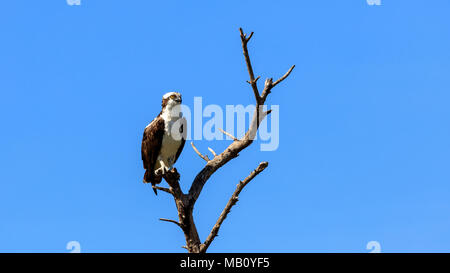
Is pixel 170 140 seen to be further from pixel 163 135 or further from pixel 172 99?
pixel 172 99

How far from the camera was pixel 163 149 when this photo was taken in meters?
10.6

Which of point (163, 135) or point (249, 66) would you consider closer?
point (249, 66)

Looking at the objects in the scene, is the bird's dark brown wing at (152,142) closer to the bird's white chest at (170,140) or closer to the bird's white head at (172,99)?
the bird's white chest at (170,140)

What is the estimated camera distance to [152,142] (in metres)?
10.5

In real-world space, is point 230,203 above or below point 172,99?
below

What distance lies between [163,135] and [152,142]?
0.82 feet

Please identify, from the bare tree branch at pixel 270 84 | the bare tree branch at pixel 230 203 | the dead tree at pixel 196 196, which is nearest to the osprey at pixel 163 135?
the dead tree at pixel 196 196

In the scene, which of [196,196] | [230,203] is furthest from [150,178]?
[230,203]

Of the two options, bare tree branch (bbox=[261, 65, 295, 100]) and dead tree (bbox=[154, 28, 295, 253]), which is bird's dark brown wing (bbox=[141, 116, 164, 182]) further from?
bare tree branch (bbox=[261, 65, 295, 100])

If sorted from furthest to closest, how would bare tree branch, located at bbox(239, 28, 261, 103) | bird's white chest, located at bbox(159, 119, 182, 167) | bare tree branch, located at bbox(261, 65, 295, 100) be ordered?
bird's white chest, located at bbox(159, 119, 182, 167), bare tree branch, located at bbox(261, 65, 295, 100), bare tree branch, located at bbox(239, 28, 261, 103)

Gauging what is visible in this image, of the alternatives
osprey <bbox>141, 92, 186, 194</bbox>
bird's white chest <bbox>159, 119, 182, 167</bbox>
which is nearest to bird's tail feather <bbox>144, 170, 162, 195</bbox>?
osprey <bbox>141, 92, 186, 194</bbox>

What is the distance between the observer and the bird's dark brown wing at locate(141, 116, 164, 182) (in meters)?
10.5
